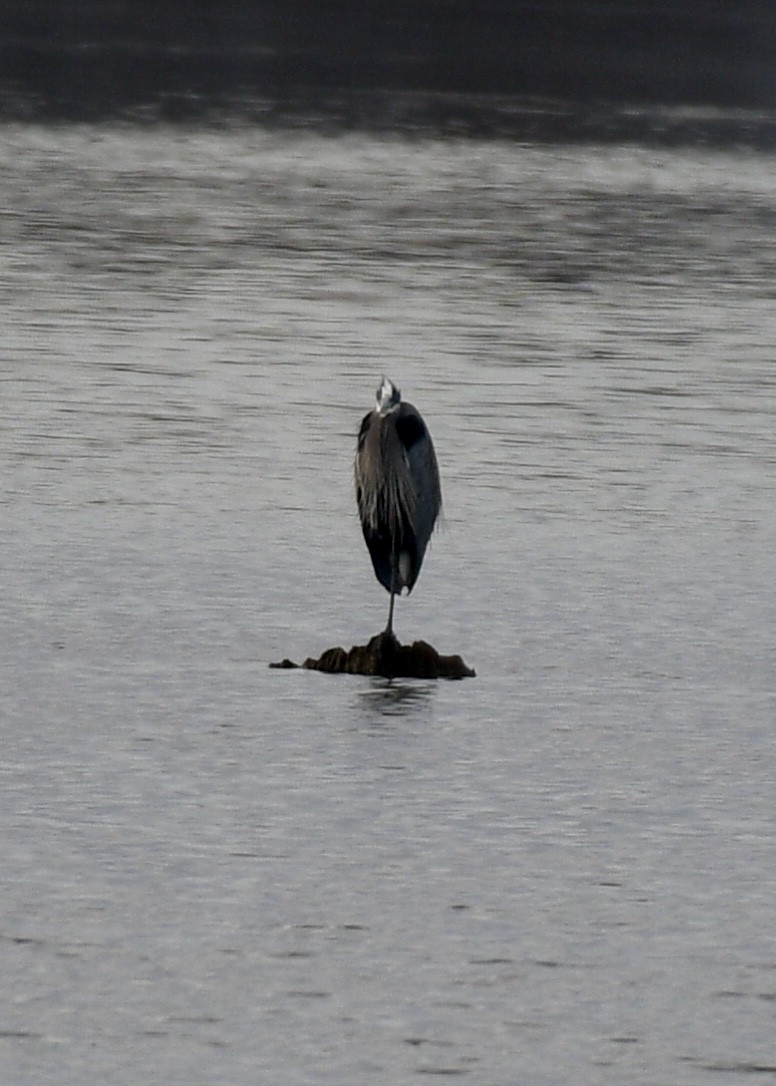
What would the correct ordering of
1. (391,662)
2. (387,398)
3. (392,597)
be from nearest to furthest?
(391,662), (392,597), (387,398)

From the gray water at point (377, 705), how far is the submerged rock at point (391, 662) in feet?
0.31

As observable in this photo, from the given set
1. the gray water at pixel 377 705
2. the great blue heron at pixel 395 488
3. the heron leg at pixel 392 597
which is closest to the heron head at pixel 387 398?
the great blue heron at pixel 395 488

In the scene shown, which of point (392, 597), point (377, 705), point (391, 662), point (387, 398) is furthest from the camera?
point (387, 398)

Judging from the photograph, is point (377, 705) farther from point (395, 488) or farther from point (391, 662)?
point (395, 488)

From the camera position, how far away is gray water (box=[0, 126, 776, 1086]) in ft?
22.2

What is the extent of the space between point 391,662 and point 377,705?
0.40 metres

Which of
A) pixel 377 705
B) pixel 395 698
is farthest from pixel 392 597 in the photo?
pixel 377 705

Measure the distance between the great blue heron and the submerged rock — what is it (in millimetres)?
439

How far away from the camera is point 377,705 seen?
31.7 ft

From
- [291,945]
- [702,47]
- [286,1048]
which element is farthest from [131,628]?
[702,47]

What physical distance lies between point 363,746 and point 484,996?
2304 mm

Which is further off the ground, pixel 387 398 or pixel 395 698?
pixel 387 398

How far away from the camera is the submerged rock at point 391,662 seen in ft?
32.9

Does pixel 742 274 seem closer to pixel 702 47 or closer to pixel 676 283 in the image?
pixel 676 283
